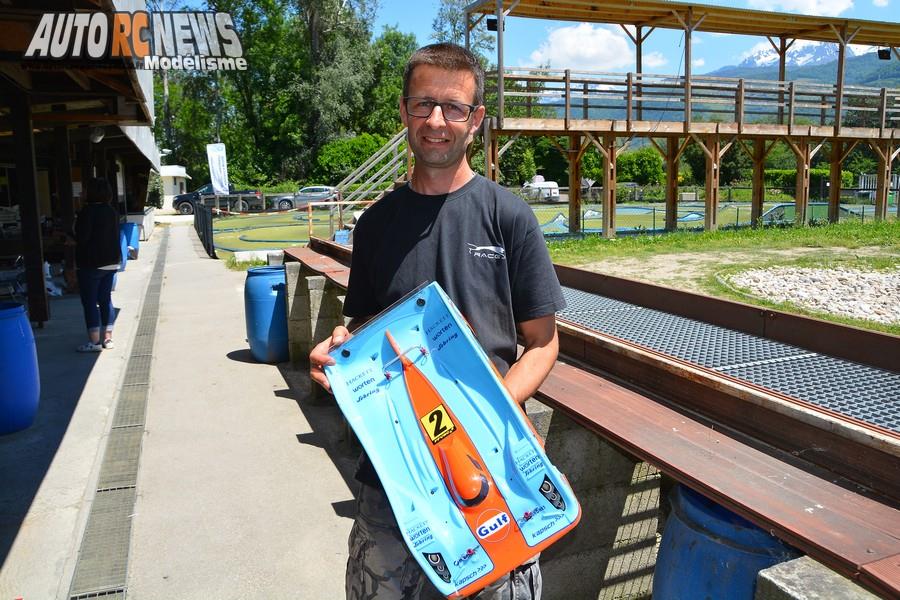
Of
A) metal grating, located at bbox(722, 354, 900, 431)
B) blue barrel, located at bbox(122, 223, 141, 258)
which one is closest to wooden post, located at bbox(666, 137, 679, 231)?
blue barrel, located at bbox(122, 223, 141, 258)

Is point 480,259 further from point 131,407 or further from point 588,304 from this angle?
point 131,407

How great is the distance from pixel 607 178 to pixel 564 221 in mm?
2837

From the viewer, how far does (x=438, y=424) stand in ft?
5.87

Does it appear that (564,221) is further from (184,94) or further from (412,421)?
(184,94)

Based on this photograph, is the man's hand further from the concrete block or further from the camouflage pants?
the concrete block

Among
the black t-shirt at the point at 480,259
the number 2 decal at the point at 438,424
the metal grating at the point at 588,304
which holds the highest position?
the black t-shirt at the point at 480,259

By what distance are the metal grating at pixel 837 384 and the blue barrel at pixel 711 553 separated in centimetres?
60

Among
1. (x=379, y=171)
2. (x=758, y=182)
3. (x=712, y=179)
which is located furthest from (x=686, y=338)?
(x=758, y=182)

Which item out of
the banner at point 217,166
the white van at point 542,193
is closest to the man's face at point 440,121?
the banner at point 217,166

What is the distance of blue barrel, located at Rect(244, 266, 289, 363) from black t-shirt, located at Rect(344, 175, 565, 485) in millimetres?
5719

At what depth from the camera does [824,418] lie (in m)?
2.26

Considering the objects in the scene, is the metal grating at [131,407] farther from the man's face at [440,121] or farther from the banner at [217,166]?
the banner at [217,166]

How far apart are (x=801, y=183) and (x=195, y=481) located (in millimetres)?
21527

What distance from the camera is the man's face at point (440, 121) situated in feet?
6.18
